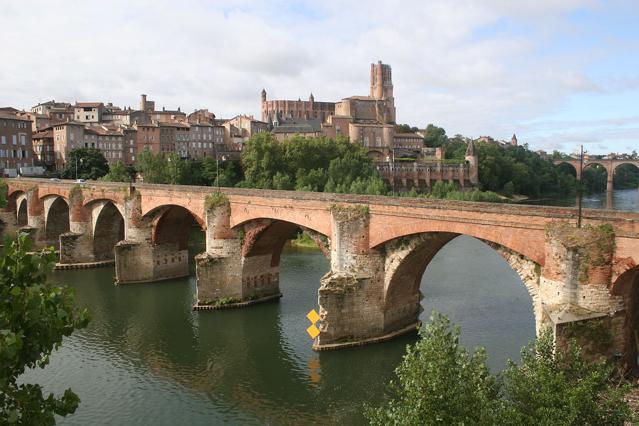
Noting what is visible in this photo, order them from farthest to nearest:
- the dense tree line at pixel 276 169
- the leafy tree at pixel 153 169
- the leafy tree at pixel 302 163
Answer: the leafy tree at pixel 153 169
the leafy tree at pixel 302 163
the dense tree line at pixel 276 169

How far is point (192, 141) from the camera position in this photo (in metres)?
94.3

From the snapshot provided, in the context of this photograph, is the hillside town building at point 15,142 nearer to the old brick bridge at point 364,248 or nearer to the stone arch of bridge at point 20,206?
the stone arch of bridge at point 20,206

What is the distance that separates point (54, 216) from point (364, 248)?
3465cm

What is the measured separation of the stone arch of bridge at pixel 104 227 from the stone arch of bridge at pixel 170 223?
615cm

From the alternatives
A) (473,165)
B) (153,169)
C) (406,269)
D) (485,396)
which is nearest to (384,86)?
(473,165)

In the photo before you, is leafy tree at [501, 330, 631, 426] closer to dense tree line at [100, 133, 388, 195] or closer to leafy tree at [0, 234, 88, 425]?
leafy tree at [0, 234, 88, 425]

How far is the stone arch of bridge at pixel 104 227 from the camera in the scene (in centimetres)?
4103

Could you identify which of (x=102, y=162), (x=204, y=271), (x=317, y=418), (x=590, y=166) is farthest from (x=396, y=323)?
(x=590, y=166)

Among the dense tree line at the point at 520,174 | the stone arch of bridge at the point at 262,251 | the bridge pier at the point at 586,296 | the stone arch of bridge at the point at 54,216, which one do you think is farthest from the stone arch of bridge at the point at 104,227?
the dense tree line at the point at 520,174

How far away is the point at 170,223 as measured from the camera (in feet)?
119

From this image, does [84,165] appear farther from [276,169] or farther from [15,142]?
[276,169]

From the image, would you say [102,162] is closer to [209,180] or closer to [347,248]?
[209,180]

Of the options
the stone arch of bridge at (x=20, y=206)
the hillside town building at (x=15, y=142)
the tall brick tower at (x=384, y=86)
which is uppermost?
the tall brick tower at (x=384, y=86)

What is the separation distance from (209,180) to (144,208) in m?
39.9
